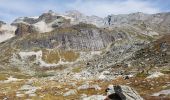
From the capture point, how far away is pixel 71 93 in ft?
243

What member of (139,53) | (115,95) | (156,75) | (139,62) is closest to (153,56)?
(139,62)

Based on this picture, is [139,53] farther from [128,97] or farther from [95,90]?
[128,97]

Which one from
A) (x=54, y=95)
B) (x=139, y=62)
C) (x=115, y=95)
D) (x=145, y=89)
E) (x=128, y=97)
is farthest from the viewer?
(x=139, y=62)

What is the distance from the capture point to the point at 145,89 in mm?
70125

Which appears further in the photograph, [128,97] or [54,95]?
[54,95]

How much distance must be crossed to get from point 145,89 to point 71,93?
15.4 metres

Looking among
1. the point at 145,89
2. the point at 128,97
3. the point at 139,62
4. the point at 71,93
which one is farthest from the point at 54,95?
the point at 139,62

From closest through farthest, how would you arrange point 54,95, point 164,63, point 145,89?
1. point 145,89
2. point 54,95
3. point 164,63

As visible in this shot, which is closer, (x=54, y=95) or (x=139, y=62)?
(x=54, y=95)

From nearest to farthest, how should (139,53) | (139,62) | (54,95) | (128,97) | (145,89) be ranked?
(128,97)
(145,89)
(54,95)
(139,62)
(139,53)

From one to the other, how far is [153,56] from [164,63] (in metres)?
24.5

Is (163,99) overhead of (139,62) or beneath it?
overhead

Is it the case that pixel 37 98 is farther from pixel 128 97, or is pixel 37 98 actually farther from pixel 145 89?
pixel 128 97

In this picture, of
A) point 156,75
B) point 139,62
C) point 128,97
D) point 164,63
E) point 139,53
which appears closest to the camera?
point 128,97
